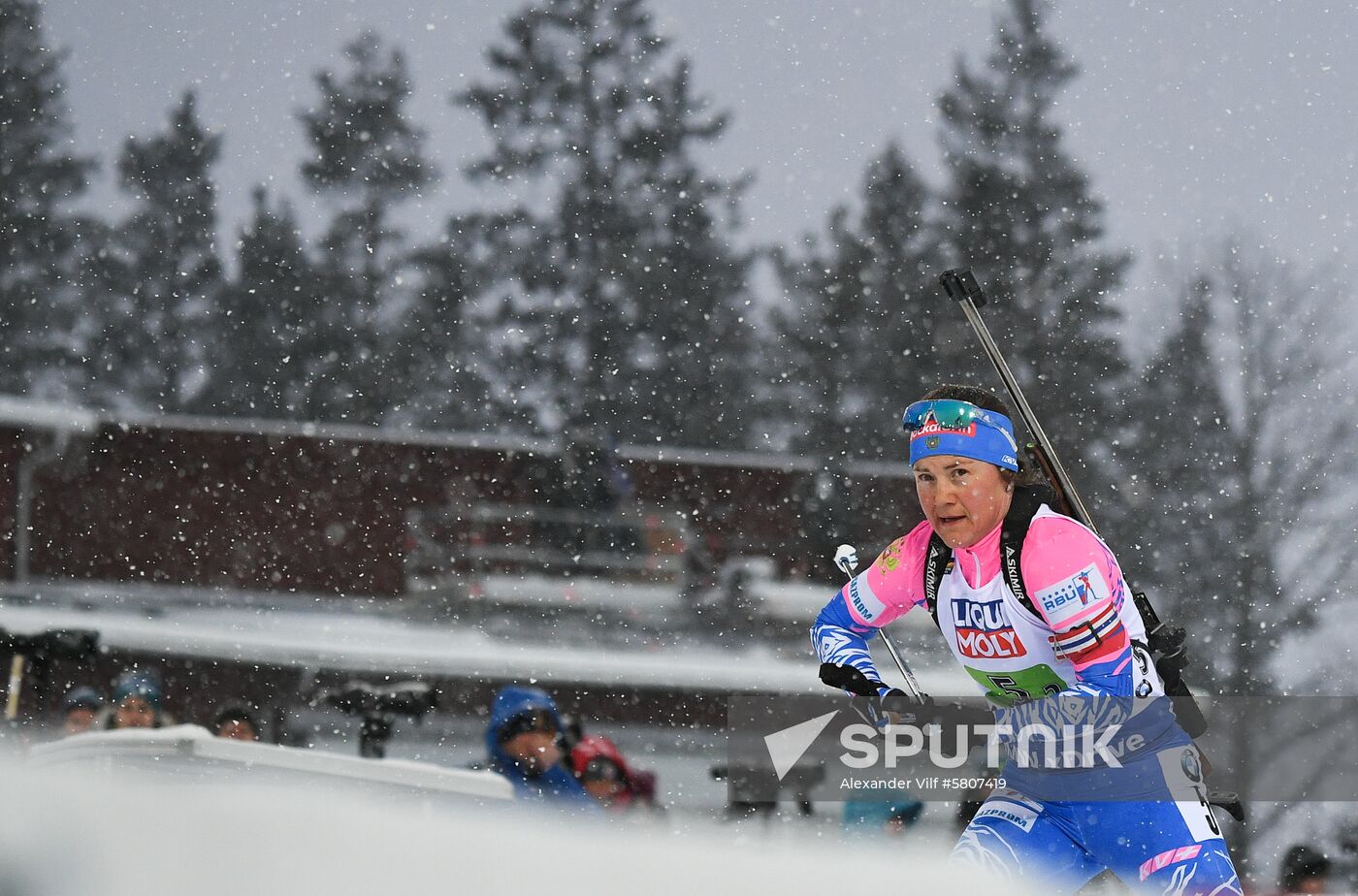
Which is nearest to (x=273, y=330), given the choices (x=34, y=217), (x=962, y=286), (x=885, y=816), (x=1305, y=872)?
(x=34, y=217)

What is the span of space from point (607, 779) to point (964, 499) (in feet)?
15.1

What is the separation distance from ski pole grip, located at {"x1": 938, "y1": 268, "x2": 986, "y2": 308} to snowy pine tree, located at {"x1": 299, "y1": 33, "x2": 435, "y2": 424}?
2022 centimetres

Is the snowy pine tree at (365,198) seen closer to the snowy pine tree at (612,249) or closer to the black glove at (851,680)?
the snowy pine tree at (612,249)

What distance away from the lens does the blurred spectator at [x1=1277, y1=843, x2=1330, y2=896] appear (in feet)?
23.6

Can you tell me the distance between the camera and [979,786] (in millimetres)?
3268

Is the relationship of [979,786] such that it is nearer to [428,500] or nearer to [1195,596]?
[428,500]

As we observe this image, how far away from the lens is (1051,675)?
9.96 feet

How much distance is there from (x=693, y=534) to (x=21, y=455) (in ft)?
23.4

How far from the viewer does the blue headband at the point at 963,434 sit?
2.99 m

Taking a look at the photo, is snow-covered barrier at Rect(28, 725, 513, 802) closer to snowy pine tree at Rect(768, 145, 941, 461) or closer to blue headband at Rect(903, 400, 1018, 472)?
blue headband at Rect(903, 400, 1018, 472)

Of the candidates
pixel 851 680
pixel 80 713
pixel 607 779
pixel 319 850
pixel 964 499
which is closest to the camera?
pixel 319 850

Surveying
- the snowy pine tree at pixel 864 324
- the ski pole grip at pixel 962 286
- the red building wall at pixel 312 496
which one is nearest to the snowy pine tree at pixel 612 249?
the snowy pine tree at pixel 864 324

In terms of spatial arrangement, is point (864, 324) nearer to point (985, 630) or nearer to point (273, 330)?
point (273, 330)

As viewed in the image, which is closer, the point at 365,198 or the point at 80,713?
the point at 80,713
